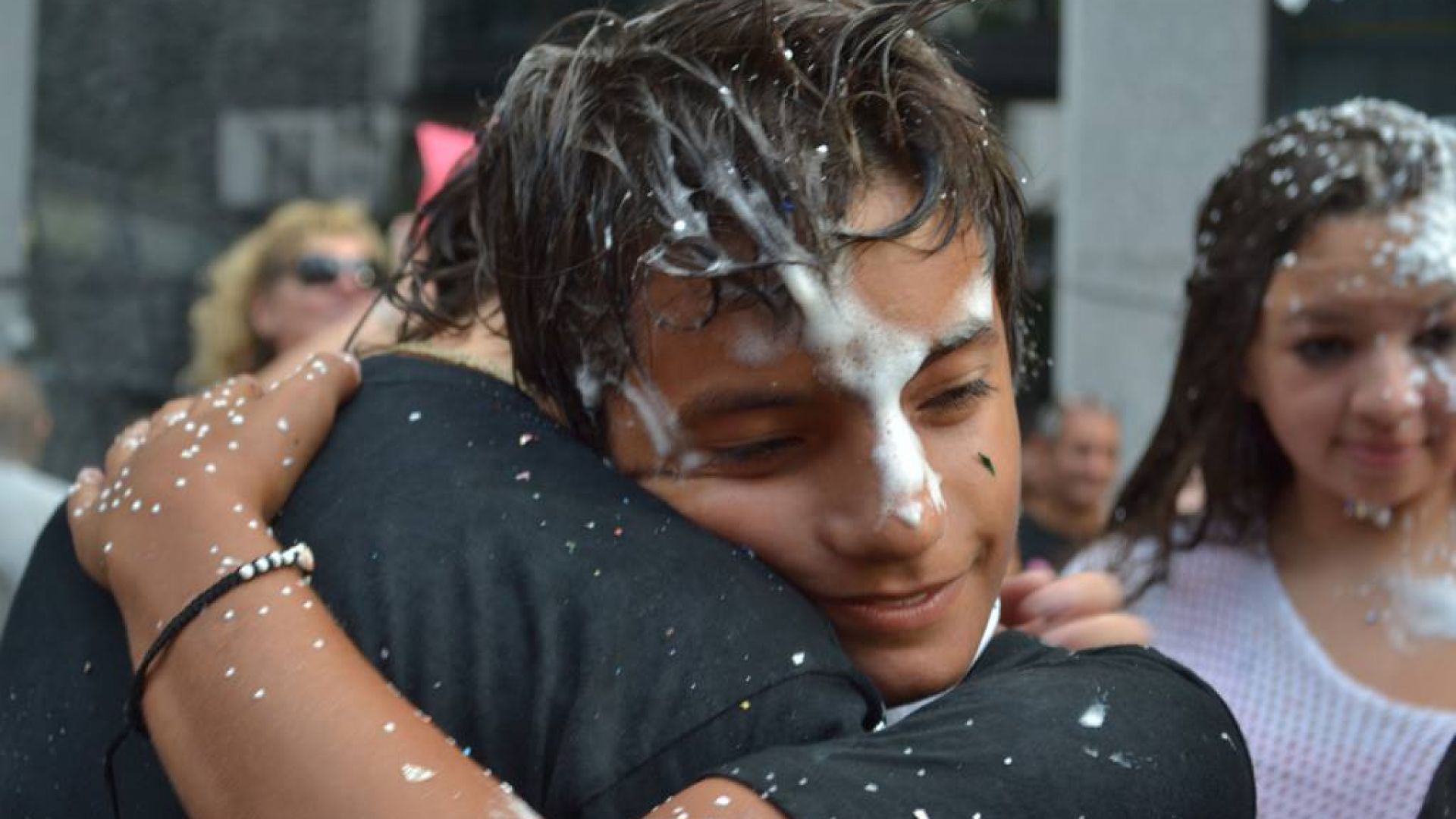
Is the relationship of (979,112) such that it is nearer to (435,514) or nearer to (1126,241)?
(435,514)

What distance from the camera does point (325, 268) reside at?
14.3 feet

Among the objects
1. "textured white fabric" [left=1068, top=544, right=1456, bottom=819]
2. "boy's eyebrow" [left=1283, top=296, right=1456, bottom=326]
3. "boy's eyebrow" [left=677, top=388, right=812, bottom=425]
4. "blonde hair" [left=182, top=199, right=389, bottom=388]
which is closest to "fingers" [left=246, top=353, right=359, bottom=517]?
"boy's eyebrow" [left=677, top=388, right=812, bottom=425]

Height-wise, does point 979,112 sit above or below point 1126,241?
above

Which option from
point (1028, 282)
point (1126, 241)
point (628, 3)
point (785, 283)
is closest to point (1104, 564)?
point (1028, 282)

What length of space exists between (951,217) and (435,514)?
0.43 metres

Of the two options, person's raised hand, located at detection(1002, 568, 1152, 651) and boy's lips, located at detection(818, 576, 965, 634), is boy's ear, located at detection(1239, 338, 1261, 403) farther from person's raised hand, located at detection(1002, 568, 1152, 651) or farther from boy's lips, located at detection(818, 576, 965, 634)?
boy's lips, located at detection(818, 576, 965, 634)

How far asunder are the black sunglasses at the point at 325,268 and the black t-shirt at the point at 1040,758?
3.38m

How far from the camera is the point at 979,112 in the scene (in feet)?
4.48

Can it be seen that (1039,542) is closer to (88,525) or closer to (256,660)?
(88,525)

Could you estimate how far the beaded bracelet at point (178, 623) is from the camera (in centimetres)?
117

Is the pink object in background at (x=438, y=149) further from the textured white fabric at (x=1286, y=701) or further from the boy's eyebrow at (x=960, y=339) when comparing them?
the boy's eyebrow at (x=960, y=339)

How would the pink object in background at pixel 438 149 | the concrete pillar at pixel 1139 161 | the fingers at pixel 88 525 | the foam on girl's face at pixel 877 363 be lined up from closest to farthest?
1. the foam on girl's face at pixel 877 363
2. the fingers at pixel 88 525
3. the pink object in background at pixel 438 149
4. the concrete pillar at pixel 1139 161

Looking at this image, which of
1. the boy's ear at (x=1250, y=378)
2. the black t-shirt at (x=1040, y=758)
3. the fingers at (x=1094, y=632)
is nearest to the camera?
the black t-shirt at (x=1040, y=758)

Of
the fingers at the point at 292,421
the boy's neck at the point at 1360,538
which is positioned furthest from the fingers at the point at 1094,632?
the fingers at the point at 292,421
